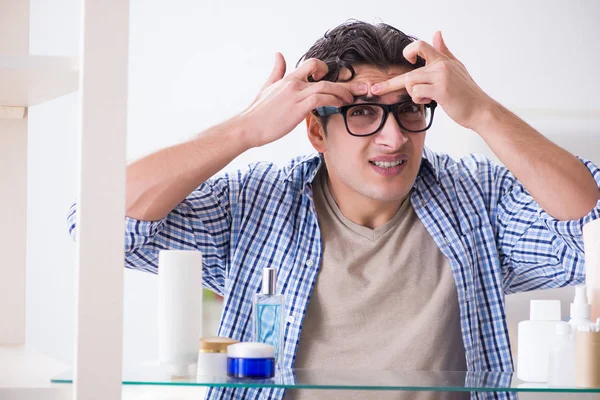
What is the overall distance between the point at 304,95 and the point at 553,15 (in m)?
0.91

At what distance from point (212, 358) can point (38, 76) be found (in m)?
0.39

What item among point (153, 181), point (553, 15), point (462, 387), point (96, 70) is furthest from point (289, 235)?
point (553, 15)

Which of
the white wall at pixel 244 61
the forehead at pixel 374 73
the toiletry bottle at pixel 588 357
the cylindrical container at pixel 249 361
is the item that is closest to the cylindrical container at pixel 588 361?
the toiletry bottle at pixel 588 357

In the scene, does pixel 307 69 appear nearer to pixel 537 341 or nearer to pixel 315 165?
pixel 315 165

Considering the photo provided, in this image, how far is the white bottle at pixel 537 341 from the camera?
0.92m

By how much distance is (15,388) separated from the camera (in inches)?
38.0

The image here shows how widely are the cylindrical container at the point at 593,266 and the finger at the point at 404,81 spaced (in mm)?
418

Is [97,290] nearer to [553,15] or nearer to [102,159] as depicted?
[102,159]

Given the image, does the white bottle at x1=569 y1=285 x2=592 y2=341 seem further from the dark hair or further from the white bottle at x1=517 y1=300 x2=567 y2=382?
the dark hair

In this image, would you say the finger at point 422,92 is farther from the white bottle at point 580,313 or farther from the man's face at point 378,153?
the white bottle at point 580,313

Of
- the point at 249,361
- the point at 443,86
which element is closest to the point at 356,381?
the point at 249,361

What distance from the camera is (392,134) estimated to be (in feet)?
4.70

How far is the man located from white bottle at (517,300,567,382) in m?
0.44

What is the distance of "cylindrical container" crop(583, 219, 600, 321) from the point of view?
3.24ft
